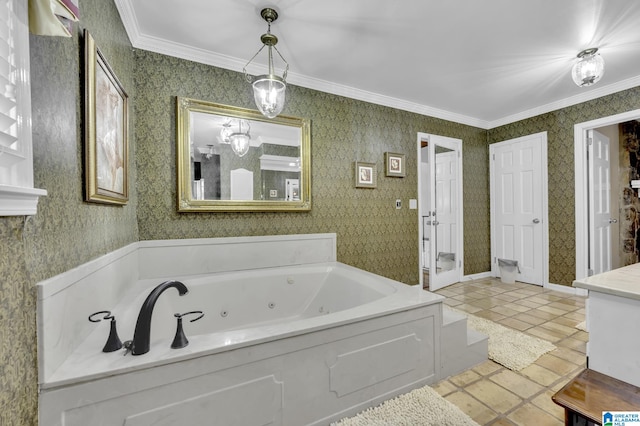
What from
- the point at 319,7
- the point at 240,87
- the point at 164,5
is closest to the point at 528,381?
the point at 319,7

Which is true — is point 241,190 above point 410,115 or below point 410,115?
below

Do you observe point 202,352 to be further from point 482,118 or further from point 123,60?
point 482,118

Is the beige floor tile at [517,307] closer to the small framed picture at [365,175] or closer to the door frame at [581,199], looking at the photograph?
the door frame at [581,199]

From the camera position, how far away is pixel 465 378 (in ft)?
5.74

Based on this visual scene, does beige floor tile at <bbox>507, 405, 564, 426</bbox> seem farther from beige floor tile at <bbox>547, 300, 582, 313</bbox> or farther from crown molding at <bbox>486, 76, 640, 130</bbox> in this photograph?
crown molding at <bbox>486, 76, 640, 130</bbox>

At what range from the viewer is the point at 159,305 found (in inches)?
71.1

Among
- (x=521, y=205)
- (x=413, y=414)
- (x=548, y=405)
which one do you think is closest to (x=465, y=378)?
(x=548, y=405)

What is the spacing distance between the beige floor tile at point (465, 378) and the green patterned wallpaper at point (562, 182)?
2530 millimetres

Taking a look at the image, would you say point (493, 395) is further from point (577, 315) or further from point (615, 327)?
point (577, 315)

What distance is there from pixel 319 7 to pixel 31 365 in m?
2.23

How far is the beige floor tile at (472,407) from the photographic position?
1.43 metres

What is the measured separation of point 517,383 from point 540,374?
8.9 inches

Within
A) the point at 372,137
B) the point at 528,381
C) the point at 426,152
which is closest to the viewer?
the point at 528,381
